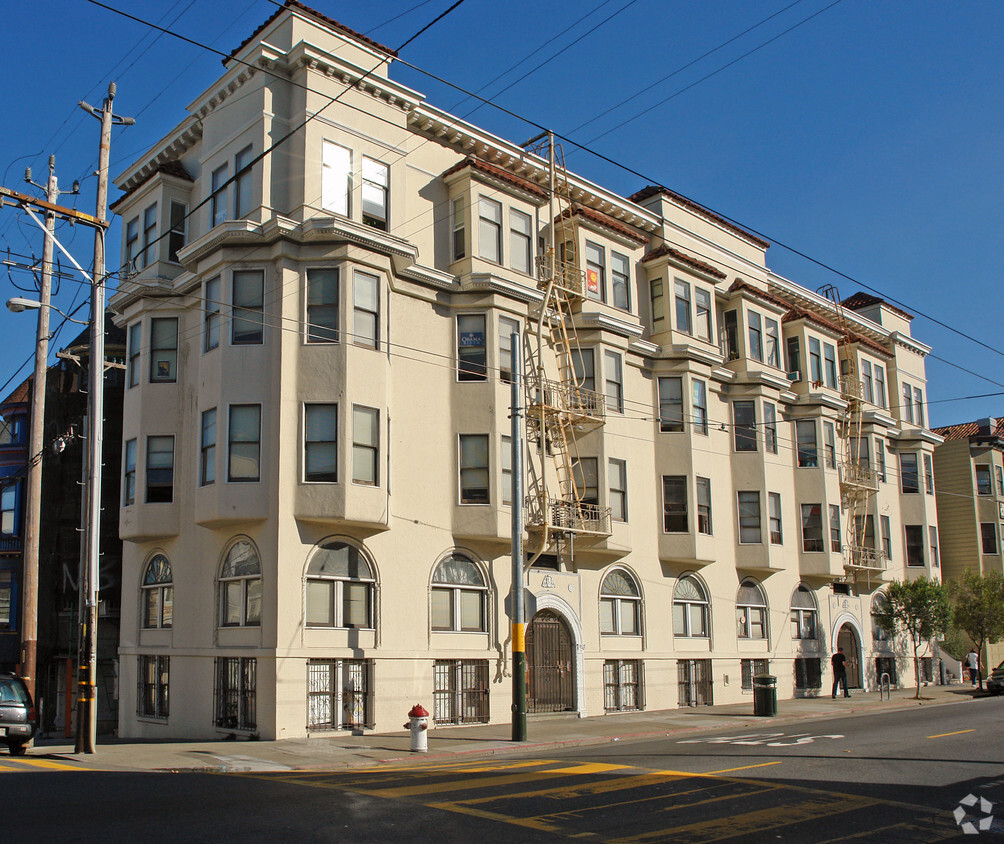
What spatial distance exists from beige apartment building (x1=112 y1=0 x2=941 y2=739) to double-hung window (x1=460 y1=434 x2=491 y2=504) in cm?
6

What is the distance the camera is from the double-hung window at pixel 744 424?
1369 inches

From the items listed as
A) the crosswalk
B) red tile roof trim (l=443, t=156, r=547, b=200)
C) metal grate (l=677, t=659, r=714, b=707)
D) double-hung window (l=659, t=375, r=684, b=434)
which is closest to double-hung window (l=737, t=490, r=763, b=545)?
double-hung window (l=659, t=375, r=684, b=434)

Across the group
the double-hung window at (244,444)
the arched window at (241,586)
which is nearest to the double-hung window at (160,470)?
the arched window at (241,586)

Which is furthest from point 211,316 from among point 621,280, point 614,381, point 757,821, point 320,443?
point 757,821

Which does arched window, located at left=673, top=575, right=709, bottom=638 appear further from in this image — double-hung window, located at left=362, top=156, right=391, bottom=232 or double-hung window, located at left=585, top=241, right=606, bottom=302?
double-hung window, located at left=362, top=156, right=391, bottom=232

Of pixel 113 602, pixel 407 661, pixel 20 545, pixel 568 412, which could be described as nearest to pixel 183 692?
pixel 407 661

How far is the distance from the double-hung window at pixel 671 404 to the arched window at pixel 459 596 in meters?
9.57

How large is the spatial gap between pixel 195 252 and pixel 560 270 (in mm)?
10840

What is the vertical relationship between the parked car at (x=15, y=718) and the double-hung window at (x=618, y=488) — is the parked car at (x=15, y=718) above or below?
below

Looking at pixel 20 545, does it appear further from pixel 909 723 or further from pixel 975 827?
pixel 975 827

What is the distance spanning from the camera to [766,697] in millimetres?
27000

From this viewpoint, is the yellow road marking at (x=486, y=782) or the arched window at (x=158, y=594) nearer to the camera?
Result: the yellow road marking at (x=486, y=782)

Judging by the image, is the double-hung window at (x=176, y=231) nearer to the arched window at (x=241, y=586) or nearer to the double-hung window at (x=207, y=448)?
the double-hung window at (x=207, y=448)

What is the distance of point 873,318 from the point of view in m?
46.7
